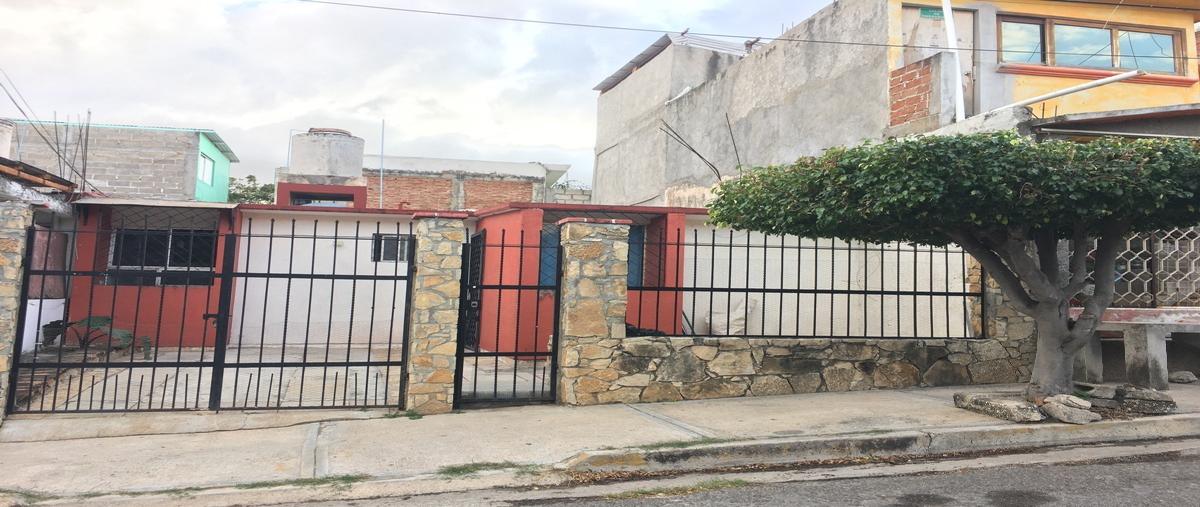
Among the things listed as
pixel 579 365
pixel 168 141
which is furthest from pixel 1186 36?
pixel 168 141

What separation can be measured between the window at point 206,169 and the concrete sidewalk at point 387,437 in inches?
605

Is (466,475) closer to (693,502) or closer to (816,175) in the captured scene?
(693,502)

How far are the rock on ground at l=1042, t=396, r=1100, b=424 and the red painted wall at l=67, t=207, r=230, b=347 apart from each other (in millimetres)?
12453

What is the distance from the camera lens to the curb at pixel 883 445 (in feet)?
17.3

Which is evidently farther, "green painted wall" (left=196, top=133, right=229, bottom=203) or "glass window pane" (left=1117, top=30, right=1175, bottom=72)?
"green painted wall" (left=196, top=133, right=229, bottom=203)

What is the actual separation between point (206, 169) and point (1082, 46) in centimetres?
2102

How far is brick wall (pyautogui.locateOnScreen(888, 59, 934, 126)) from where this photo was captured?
33.7 feet

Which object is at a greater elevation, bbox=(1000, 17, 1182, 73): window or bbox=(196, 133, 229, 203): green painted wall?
bbox=(1000, 17, 1182, 73): window

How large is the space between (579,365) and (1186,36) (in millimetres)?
12191

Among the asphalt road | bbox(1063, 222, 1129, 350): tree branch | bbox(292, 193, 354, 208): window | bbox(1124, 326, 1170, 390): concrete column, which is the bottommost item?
→ the asphalt road

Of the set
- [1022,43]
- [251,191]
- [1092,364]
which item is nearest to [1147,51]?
[1022,43]

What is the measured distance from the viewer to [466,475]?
4.97 meters

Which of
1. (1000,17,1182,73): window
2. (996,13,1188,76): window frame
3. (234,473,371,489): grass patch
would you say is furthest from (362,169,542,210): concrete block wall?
(234,473,371,489): grass patch

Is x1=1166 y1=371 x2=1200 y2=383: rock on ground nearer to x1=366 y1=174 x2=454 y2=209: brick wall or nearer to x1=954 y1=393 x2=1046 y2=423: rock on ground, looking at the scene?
x1=954 y1=393 x2=1046 y2=423: rock on ground
